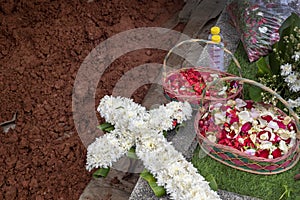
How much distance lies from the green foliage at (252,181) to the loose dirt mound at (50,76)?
0.61m

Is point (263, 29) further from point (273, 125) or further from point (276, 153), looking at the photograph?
point (276, 153)

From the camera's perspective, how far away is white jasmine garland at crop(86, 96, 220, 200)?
1694 millimetres

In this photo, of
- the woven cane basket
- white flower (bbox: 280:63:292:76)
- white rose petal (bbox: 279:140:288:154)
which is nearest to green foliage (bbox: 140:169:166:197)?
the woven cane basket

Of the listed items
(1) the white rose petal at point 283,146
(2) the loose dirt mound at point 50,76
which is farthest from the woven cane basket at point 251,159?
(2) the loose dirt mound at point 50,76

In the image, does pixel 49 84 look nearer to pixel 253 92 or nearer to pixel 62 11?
pixel 62 11

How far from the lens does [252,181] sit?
1973mm

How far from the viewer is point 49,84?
2.60m

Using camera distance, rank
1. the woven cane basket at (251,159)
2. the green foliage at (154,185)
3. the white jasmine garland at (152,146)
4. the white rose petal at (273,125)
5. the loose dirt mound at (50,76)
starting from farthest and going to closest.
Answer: the loose dirt mound at (50,76), the white rose petal at (273,125), the woven cane basket at (251,159), the green foliage at (154,185), the white jasmine garland at (152,146)

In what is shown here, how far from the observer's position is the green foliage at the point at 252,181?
193 centimetres

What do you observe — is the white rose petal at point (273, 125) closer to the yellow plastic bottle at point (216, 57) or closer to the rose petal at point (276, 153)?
the rose petal at point (276, 153)

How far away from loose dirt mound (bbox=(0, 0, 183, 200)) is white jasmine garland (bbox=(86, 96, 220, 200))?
0.38 metres

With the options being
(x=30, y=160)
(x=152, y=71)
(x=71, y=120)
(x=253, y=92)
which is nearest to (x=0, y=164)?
(x=30, y=160)

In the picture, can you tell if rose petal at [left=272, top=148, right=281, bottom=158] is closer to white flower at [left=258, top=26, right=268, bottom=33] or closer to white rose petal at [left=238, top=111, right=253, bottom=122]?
white rose petal at [left=238, top=111, right=253, bottom=122]

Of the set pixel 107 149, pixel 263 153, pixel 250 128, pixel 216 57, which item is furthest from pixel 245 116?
pixel 107 149
